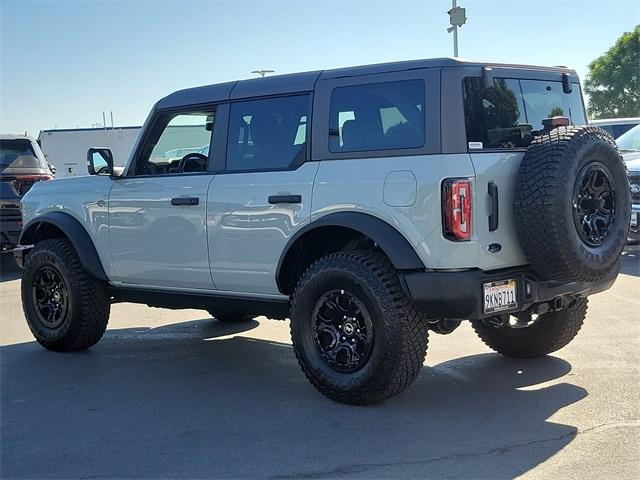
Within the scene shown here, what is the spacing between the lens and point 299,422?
443 centimetres

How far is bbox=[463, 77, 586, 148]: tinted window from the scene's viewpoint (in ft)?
14.7

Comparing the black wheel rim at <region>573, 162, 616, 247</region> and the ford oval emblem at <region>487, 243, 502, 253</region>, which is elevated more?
the black wheel rim at <region>573, 162, 616, 247</region>

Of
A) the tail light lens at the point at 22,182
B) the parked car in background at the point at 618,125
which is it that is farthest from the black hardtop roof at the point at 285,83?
the parked car in background at the point at 618,125

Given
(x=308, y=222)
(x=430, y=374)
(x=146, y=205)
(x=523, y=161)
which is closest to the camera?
(x=523, y=161)

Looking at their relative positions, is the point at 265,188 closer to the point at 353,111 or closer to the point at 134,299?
the point at 353,111

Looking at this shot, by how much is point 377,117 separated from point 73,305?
118 inches

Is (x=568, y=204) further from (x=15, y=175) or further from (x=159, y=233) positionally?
(x=15, y=175)

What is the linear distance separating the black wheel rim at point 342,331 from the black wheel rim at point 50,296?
2543 mm

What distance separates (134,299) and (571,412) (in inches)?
133

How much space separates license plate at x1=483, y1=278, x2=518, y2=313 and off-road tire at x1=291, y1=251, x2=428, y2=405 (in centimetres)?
41

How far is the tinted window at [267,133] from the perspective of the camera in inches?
200

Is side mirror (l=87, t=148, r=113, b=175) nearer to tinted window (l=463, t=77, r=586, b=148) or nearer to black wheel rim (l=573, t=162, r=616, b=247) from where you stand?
tinted window (l=463, t=77, r=586, b=148)

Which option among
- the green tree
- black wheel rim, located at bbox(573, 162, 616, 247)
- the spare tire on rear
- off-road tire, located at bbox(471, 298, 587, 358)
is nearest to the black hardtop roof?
the spare tire on rear

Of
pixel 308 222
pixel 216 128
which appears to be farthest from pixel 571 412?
pixel 216 128
